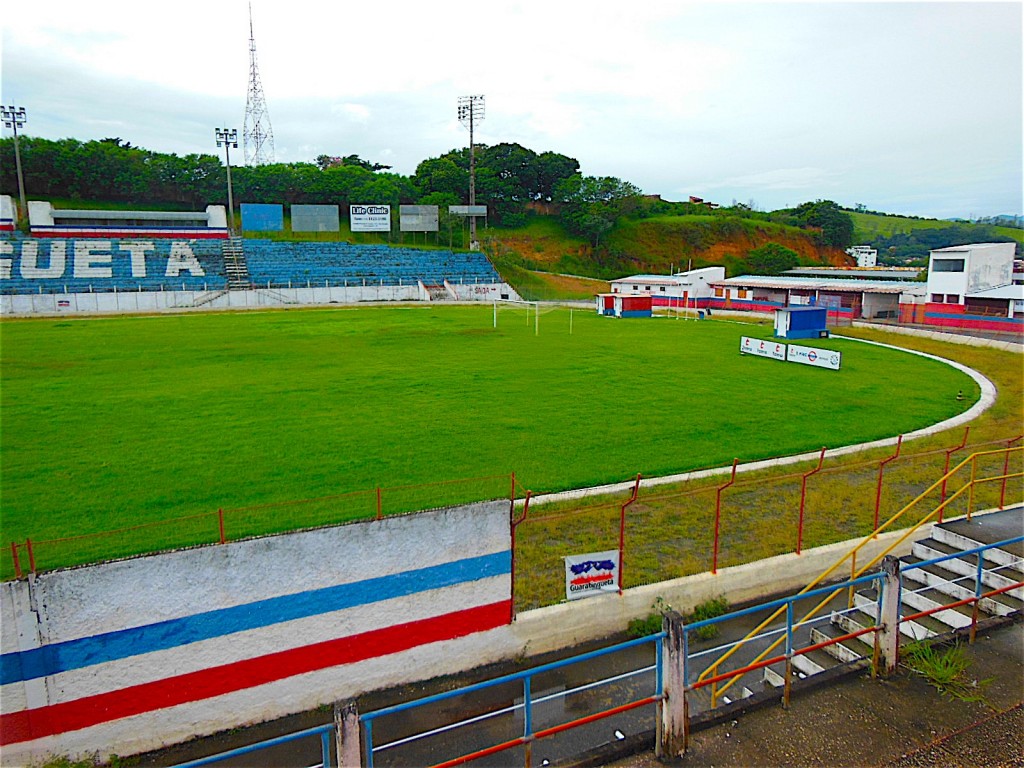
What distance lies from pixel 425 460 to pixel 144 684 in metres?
7.98

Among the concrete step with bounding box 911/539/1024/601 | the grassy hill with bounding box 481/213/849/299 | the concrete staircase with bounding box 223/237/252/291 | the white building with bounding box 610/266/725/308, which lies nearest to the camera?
the concrete step with bounding box 911/539/1024/601

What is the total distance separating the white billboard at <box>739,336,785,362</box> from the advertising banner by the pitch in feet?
77.9

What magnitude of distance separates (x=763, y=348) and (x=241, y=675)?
28.6 m

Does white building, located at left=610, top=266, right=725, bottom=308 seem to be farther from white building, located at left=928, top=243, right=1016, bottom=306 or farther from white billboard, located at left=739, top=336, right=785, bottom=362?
white billboard, located at left=739, top=336, right=785, bottom=362

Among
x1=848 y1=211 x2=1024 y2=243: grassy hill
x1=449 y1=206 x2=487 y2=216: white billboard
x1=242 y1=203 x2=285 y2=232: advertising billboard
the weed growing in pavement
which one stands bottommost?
the weed growing in pavement

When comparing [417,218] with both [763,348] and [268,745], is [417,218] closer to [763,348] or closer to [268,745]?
[763,348]

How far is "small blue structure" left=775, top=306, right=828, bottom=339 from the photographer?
3744cm

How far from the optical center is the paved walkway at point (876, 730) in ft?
20.8

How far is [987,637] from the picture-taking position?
831 centimetres

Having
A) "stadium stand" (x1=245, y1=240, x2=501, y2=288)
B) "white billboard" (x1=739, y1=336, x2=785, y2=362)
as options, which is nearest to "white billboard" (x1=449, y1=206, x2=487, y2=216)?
"stadium stand" (x1=245, y1=240, x2=501, y2=288)

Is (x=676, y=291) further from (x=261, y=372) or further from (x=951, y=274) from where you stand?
(x=261, y=372)

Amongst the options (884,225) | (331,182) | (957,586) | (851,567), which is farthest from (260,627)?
(884,225)

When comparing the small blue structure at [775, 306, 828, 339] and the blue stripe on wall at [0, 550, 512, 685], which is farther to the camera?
the small blue structure at [775, 306, 828, 339]

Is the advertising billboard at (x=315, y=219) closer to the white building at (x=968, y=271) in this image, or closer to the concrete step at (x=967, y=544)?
the white building at (x=968, y=271)
